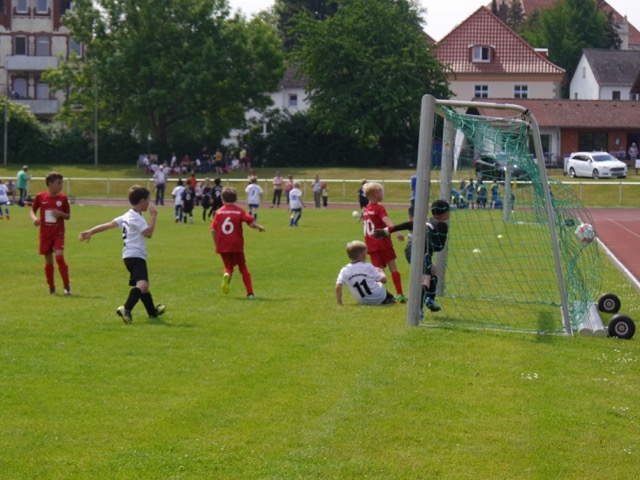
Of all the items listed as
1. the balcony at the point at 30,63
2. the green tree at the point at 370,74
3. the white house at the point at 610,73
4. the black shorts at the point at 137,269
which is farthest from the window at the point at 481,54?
the black shorts at the point at 137,269

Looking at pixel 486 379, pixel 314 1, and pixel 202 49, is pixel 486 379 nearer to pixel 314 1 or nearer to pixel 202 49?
pixel 202 49

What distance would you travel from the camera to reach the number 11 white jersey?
1377 centimetres

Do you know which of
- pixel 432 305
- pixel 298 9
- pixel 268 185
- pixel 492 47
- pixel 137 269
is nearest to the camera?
pixel 137 269

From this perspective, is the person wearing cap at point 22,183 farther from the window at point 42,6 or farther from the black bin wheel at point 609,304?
the window at point 42,6

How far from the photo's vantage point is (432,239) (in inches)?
498

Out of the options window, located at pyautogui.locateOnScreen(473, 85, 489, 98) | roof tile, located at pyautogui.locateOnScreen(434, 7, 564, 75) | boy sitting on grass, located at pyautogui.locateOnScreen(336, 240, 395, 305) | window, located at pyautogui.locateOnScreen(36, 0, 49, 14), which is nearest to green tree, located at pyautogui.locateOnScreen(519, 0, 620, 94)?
roof tile, located at pyautogui.locateOnScreen(434, 7, 564, 75)

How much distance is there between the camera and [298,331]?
460 inches

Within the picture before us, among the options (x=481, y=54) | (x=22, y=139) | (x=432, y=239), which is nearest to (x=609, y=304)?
(x=432, y=239)

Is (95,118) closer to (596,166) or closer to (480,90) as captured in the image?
(596,166)

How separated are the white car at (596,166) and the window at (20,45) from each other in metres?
46.2

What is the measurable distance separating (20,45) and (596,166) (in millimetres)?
48620

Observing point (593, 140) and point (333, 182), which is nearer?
point (333, 182)

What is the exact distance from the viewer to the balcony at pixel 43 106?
3418 inches

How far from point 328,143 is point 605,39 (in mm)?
48774
